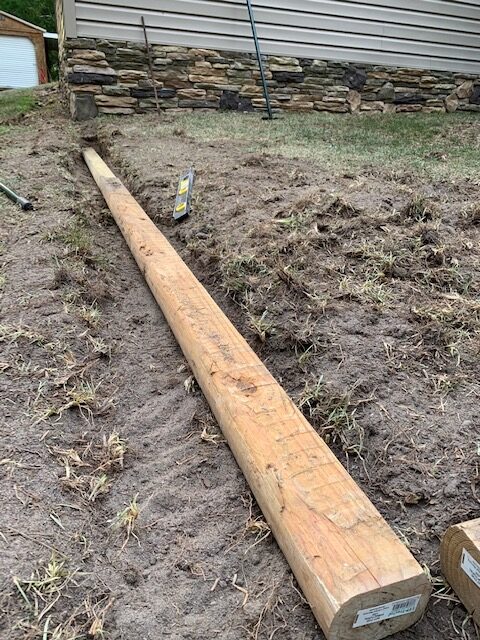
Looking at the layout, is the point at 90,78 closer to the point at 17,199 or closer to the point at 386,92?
the point at 17,199

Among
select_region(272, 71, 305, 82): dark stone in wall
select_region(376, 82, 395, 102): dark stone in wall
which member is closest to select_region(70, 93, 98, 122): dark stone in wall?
select_region(272, 71, 305, 82): dark stone in wall

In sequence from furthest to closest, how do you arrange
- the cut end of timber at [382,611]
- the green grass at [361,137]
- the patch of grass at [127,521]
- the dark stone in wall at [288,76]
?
1. the dark stone in wall at [288,76]
2. the green grass at [361,137]
3. the patch of grass at [127,521]
4. the cut end of timber at [382,611]

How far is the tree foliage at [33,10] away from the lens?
68.0ft

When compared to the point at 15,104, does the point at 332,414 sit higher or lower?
lower

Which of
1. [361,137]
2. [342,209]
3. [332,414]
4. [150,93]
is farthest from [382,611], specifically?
[150,93]

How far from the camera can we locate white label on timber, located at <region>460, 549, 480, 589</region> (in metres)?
1.19

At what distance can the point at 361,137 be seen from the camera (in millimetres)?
6004

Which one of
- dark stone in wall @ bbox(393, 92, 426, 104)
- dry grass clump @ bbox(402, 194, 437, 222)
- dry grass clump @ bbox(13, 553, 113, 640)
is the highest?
dark stone in wall @ bbox(393, 92, 426, 104)

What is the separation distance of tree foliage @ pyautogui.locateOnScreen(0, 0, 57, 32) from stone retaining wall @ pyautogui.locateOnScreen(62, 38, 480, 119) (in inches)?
666

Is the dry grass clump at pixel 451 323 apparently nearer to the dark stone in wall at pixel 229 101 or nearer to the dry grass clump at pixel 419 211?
the dry grass clump at pixel 419 211

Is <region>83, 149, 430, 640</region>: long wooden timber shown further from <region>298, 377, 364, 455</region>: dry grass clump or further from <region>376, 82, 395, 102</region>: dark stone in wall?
<region>376, 82, 395, 102</region>: dark stone in wall

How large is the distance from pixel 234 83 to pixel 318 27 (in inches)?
59.1

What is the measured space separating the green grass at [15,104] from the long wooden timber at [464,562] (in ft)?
21.8

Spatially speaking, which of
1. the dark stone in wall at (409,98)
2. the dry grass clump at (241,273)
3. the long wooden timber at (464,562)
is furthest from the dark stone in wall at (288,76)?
the long wooden timber at (464,562)
